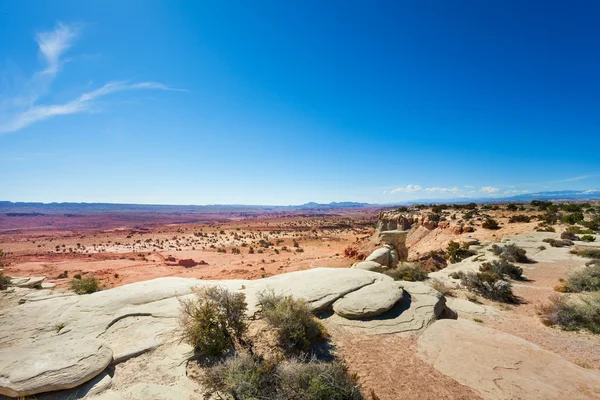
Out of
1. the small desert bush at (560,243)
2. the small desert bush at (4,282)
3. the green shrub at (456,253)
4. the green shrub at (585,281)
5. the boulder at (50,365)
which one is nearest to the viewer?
the boulder at (50,365)

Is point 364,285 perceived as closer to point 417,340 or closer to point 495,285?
point 417,340

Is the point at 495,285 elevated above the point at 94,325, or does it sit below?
below

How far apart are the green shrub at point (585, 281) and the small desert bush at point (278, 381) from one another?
1250 centimetres

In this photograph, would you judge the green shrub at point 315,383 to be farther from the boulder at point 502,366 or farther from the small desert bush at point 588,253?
the small desert bush at point 588,253

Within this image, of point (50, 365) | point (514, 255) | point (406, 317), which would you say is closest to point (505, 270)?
point (514, 255)

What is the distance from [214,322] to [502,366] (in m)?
6.19

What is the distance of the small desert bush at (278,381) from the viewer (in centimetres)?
423

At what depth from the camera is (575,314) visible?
8797 millimetres

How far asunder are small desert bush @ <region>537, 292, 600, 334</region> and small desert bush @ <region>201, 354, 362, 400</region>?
29.1 feet

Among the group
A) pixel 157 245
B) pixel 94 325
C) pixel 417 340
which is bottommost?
pixel 157 245

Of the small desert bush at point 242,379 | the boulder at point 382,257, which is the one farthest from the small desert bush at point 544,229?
the small desert bush at point 242,379

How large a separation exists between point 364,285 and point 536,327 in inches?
236

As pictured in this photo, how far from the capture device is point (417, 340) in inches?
257

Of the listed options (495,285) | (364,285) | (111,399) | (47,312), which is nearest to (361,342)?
(364,285)
